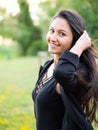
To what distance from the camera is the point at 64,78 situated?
2934 mm

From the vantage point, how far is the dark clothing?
2.95 meters

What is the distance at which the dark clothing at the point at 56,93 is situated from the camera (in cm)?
295

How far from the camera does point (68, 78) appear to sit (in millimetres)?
2938

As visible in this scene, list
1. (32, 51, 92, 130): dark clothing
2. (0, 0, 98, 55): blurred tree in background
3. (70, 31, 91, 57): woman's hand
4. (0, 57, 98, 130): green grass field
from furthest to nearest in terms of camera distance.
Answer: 1. (0, 0, 98, 55): blurred tree in background
2. (0, 57, 98, 130): green grass field
3. (70, 31, 91, 57): woman's hand
4. (32, 51, 92, 130): dark clothing

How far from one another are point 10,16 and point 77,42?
3065 centimetres

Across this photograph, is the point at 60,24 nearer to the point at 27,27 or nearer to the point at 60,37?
the point at 60,37

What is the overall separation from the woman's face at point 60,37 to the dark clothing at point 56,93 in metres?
0.09

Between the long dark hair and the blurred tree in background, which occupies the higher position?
the blurred tree in background

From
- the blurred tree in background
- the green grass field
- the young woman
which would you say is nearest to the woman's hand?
the young woman

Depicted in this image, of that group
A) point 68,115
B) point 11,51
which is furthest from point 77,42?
point 11,51

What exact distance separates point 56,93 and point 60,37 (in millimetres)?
374

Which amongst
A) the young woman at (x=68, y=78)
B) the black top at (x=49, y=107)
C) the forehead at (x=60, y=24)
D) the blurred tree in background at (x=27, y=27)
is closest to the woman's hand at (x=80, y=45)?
the young woman at (x=68, y=78)

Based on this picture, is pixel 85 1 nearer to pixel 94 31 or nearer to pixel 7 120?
pixel 94 31

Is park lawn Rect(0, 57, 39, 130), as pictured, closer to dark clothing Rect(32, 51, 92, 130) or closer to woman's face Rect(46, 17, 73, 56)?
dark clothing Rect(32, 51, 92, 130)
